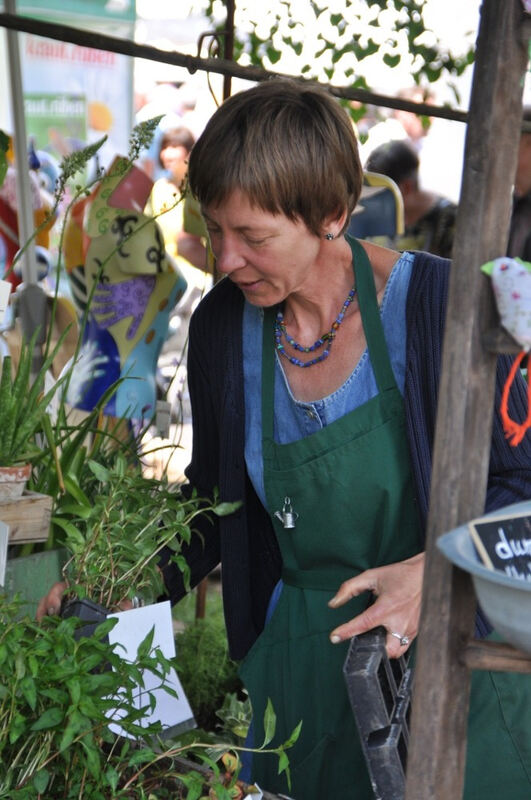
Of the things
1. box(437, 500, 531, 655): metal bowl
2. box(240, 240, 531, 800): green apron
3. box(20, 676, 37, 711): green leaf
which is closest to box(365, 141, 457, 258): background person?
box(240, 240, 531, 800): green apron

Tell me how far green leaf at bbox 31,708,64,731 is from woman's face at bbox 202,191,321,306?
2.31 ft

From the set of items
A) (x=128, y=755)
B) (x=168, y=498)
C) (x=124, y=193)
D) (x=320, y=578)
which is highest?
(x=124, y=193)

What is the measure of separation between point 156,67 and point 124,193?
204 inches

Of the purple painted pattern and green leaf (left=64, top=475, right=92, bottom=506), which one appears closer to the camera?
green leaf (left=64, top=475, right=92, bottom=506)

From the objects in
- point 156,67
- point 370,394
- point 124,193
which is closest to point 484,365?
point 370,394

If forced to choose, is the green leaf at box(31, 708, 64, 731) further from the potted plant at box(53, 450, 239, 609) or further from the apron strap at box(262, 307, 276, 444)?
the apron strap at box(262, 307, 276, 444)

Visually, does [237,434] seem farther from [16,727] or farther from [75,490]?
[16,727]

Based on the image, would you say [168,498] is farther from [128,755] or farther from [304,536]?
[128,755]

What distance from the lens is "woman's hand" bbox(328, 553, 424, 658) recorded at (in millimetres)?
1343

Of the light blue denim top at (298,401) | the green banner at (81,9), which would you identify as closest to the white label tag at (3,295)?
the light blue denim top at (298,401)

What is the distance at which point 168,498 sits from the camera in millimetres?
1621

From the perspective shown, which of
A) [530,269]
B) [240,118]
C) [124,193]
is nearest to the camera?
[530,269]

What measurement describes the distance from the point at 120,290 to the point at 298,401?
3.92 ft

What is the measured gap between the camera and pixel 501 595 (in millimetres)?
869
